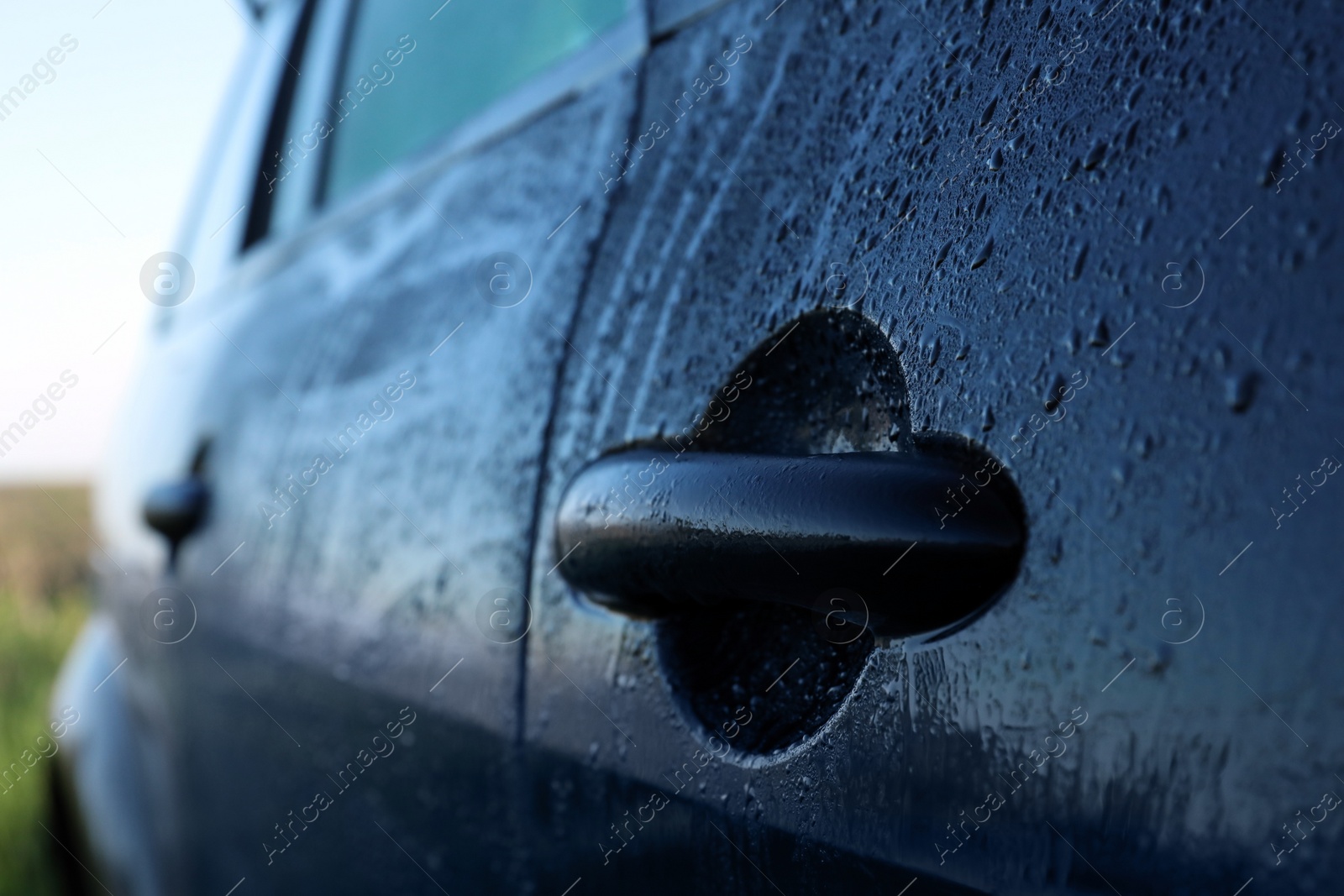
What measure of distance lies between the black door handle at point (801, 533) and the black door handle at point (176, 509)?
1.17m

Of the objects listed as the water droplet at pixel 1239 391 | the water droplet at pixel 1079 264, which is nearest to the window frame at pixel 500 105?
the water droplet at pixel 1079 264

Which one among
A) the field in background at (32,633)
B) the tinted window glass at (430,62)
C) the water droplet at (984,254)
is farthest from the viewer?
the field in background at (32,633)

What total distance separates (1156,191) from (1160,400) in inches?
4.2

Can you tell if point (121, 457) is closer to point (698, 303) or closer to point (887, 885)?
point (698, 303)

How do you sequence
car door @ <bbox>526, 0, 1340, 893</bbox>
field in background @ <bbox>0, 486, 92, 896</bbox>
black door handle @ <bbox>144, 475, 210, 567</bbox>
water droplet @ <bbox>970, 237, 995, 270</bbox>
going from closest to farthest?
1. car door @ <bbox>526, 0, 1340, 893</bbox>
2. water droplet @ <bbox>970, 237, 995, 270</bbox>
3. black door handle @ <bbox>144, 475, 210, 567</bbox>
4. field in background @ <bbox>0, 486, 92, 896</bbox>

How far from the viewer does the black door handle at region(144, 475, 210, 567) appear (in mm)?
1729

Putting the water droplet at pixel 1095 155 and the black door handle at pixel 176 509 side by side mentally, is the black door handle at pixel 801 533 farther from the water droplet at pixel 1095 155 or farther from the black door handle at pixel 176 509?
the black door handle at pixel 176 509

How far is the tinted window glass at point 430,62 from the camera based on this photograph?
125 centimetres

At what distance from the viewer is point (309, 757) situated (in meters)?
1.19

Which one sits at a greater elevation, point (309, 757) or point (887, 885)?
point (887, 885)

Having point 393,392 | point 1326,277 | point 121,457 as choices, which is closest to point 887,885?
point 1326,277

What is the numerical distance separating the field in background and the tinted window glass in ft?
5.55

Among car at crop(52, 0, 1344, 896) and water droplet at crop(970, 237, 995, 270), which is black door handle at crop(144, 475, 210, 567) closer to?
car at crop(52, 0, 1344, 896)

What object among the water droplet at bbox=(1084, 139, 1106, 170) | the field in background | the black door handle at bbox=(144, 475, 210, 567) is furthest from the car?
the field in background
